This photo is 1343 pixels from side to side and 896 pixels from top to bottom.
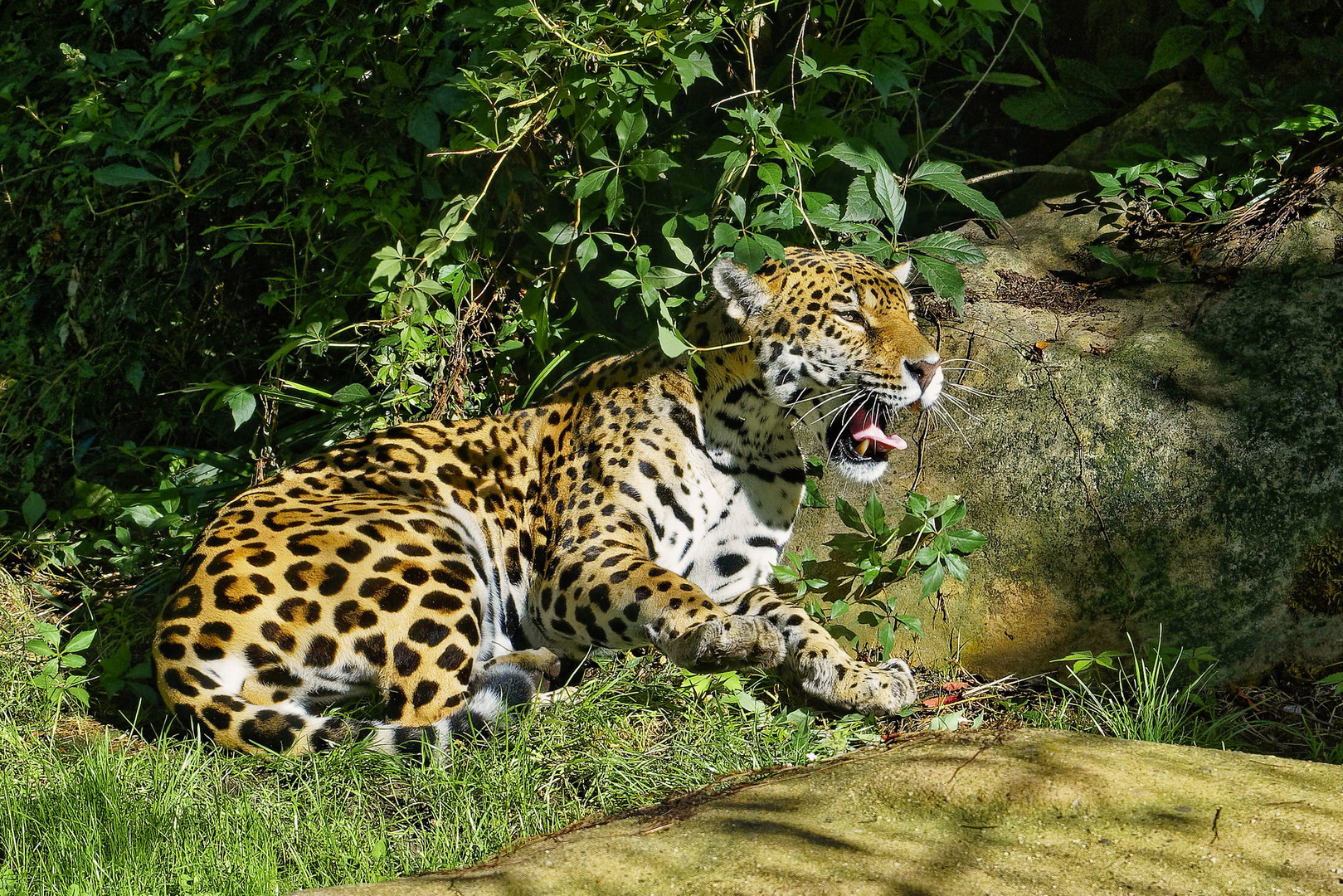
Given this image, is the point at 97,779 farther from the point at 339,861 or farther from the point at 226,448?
the point at 226,448

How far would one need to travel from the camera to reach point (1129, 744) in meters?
3.60

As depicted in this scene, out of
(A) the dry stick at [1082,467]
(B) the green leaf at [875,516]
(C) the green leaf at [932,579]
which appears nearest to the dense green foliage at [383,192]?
(A) the dry stick at [1082,467]

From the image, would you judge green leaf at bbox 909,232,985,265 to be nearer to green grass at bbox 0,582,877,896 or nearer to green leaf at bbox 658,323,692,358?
green leaf at bbox 658,323,692,358

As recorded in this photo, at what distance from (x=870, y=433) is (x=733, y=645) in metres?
1.28

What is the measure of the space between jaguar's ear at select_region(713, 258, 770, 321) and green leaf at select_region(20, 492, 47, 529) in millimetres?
4114

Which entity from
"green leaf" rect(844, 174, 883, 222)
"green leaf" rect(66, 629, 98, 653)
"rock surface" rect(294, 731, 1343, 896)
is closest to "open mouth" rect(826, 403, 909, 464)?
"green leaf" rect(844, 174, 883, 222)

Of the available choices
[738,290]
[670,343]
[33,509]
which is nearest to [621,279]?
[670,343]

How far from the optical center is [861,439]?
16.4 feet

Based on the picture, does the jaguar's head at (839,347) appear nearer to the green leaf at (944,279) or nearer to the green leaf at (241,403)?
the green leaf at (944,279)

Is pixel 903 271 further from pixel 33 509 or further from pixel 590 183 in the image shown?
pixel 33 509

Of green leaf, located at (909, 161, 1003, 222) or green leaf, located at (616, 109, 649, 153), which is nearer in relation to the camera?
green leaf, located at (909, 161, 1003, 222)

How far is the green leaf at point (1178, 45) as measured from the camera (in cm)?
616

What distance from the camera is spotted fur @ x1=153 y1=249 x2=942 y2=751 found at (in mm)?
4309

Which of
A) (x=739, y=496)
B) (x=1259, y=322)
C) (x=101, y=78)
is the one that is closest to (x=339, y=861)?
(x=739, y=496)
